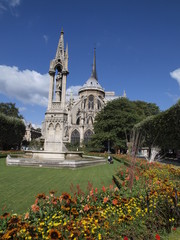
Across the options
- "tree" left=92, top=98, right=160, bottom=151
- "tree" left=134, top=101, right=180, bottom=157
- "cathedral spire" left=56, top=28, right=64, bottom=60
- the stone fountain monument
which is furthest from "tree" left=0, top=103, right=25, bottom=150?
"tree" left=134, top=101, right=180, bottom=157

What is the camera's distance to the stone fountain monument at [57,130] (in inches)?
606

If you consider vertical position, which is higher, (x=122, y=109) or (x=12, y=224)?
(x=122, y=109)

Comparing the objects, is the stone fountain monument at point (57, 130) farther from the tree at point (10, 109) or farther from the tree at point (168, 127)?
the tree at point (10, 109)

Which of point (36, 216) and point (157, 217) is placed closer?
point (36, 216)

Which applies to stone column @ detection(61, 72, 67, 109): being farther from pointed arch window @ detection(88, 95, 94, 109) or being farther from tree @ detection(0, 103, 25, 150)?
pointed arch window @ detection(88, 95, 94, 109)

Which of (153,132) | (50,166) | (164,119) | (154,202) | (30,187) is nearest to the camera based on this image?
(154,202)

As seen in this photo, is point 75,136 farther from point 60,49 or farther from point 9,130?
point 60,49

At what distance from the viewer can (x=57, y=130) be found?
59.5 feet

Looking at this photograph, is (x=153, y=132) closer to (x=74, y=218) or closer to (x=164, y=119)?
(x=164, y=119)

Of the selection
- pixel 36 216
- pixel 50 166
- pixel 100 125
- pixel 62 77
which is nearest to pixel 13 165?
pixel 50 166

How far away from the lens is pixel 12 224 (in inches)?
116

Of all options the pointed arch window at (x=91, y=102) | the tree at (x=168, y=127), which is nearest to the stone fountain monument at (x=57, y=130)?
the tree at (x=168, y=127)

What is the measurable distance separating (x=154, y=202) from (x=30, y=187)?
5.62 m

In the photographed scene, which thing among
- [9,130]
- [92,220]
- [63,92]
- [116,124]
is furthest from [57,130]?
[116,124]
